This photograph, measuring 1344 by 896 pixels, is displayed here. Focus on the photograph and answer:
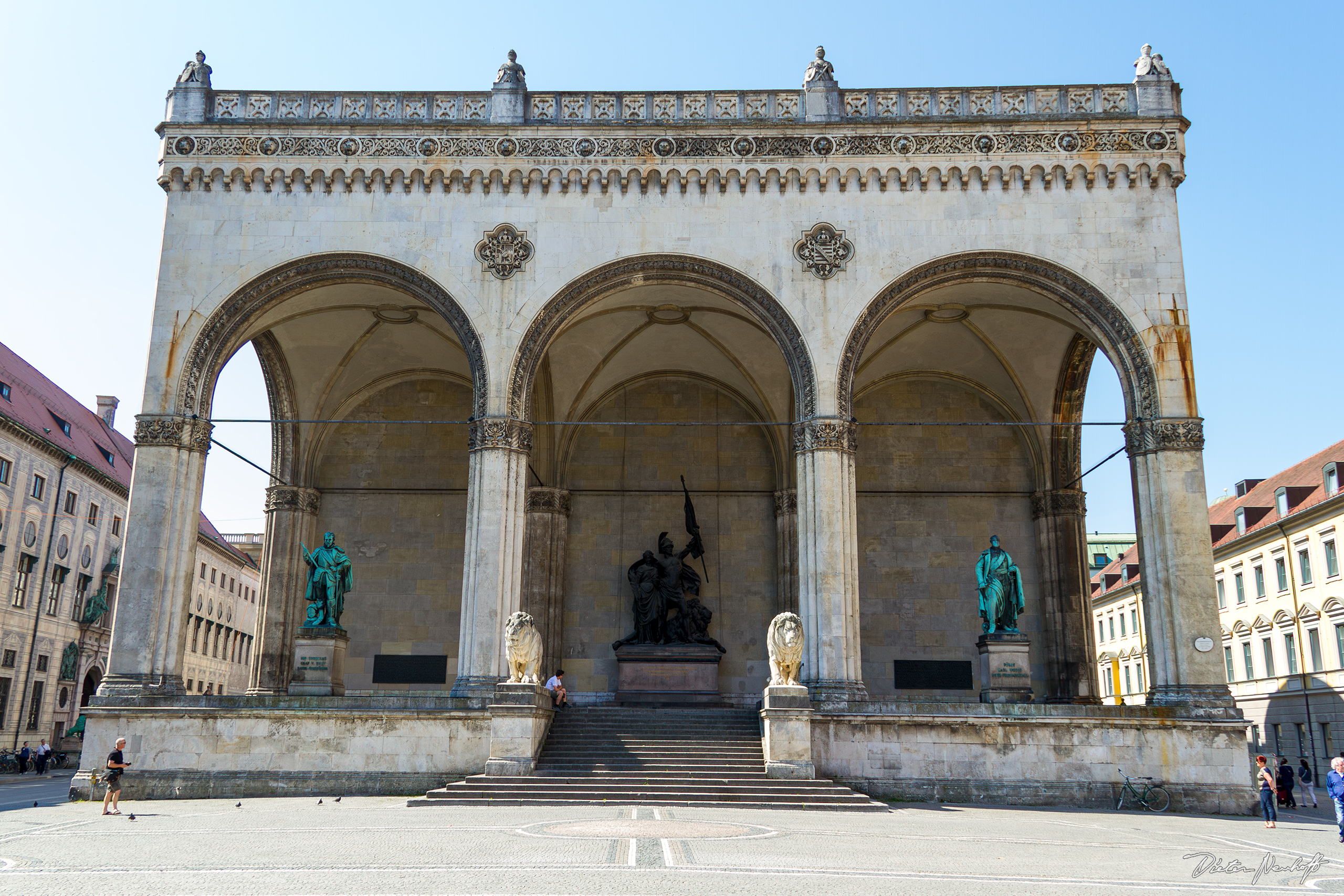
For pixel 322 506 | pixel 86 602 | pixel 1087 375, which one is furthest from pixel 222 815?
pixel 86 602

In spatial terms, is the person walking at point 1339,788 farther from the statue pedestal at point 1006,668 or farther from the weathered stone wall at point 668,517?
the weathered stone wall at point 668,517

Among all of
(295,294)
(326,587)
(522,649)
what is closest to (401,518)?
(326,587)

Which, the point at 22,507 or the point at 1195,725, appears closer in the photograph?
the point at 1195,725

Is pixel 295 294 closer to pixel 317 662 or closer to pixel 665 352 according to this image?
pixel 317 662

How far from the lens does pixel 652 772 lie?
17.1 m

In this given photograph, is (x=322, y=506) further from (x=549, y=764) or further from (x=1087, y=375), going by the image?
(x=1087, y=375)

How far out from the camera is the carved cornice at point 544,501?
25594 mm

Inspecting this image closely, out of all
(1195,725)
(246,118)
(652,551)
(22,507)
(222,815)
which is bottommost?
(222,815)

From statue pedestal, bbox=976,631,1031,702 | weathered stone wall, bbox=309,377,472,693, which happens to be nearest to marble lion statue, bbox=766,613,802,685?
statue pedestal, bbox=976,631,1031,702

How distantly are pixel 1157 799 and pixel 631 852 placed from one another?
11.1 metres

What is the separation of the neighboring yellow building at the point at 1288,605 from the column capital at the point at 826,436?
1938 cm

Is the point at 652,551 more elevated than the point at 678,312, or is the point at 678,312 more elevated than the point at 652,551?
the point at 678,312

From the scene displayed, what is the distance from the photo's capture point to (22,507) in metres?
38.2

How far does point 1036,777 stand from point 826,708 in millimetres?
3664
